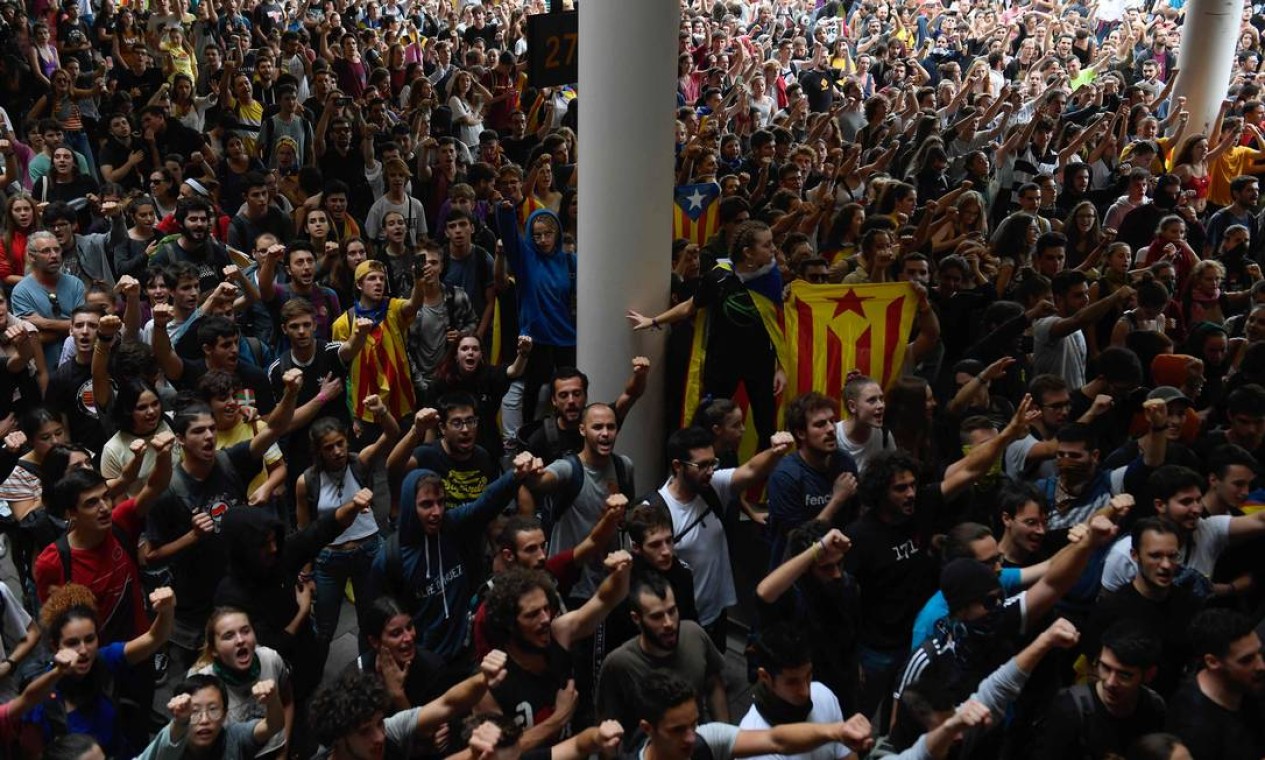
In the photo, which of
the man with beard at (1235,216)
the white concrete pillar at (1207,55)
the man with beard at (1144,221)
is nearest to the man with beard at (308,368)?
the man with beard at (1144,221)

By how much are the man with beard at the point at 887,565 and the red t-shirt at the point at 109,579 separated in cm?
297

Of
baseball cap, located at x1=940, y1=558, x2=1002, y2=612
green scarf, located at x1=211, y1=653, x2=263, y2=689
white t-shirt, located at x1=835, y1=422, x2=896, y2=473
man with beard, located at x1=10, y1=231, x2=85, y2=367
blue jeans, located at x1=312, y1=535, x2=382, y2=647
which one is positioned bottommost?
blue jeans, located at x1=312, y1=535, x2=382, y2=647

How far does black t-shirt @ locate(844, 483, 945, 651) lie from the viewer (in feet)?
17.0

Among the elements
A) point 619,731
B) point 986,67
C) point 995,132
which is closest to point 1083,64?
point 986,67

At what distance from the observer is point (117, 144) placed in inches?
420

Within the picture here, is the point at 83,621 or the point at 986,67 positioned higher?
the point at 986,67

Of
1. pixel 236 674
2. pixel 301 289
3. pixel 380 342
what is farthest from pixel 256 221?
pixel 236 674

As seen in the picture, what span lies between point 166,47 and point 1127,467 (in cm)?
1103

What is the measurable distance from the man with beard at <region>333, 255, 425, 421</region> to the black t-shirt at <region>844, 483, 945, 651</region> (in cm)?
310

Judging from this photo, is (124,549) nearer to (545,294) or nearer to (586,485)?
(586,485)

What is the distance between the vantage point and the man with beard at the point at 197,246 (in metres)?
8.10

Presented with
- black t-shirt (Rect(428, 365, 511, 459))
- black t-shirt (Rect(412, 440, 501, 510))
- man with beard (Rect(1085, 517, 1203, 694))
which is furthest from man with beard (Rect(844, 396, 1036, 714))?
black t-shirt (Rect(428, 365, 511, 459))

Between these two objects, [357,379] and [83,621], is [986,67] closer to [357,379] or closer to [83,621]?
[357,379]

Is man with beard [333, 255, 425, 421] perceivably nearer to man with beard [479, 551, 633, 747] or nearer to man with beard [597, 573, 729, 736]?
man with beard [479, 551, 633, 747]
